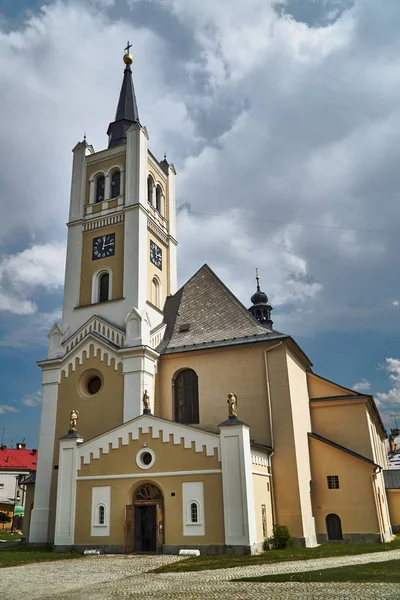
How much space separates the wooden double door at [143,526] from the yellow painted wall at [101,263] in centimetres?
1211

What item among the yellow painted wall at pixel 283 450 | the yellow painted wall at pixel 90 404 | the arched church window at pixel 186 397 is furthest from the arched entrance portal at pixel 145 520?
the arched church window at pixel 186 397

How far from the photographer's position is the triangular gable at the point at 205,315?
26438 mm

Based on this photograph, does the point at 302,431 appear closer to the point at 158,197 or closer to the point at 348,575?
the point at 348,575

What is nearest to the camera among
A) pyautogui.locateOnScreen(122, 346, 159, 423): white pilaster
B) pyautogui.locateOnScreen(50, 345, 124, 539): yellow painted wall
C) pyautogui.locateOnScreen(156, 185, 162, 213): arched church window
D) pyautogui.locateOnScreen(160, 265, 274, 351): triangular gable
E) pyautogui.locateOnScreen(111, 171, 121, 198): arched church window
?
pyautogui.locateOnScreen(122, 346, 159, 423): white pilaster

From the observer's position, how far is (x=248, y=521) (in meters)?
18.0

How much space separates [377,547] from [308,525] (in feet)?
11.1

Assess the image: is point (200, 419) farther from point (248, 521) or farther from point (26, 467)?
point (26, 467)

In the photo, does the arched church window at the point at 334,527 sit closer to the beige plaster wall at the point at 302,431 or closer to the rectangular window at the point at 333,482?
the beige plaster wall at the point at 302,431

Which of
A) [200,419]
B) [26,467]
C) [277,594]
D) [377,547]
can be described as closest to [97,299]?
[200,419]

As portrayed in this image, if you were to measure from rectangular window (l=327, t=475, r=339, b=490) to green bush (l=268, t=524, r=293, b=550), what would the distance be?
15.0ft

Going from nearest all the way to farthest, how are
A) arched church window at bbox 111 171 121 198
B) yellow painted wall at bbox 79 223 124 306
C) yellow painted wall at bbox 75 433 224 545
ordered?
yellow painted wall at bbox 75 433 224 545 → yellow painted wall at bbox 79 223 124 306 → arched church window at bbox 111 171 121 198

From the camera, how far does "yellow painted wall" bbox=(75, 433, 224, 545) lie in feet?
61.5

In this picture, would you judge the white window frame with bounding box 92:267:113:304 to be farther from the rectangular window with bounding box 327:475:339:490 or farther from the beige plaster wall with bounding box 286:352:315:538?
the rectangular window with bounding box 327:475:339:490

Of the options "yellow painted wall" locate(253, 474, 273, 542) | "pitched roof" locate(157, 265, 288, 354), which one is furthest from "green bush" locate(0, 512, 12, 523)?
"yellow painted wall" locate(253, 474, 273, 542)
